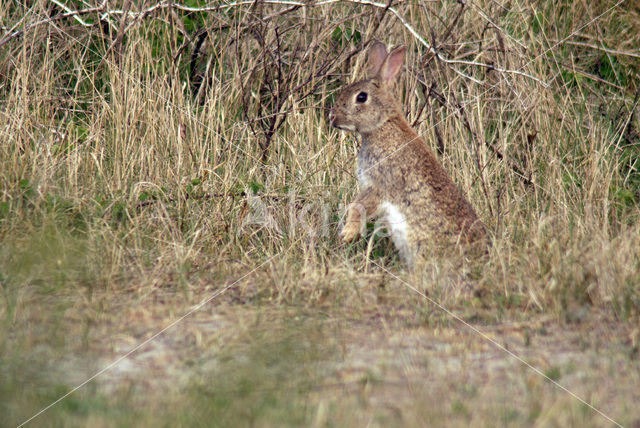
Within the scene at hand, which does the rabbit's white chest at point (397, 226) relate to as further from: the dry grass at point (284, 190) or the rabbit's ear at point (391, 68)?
the rabbit's ear at point (391, 68)

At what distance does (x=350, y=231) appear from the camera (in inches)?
185

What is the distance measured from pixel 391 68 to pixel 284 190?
40.5 inches

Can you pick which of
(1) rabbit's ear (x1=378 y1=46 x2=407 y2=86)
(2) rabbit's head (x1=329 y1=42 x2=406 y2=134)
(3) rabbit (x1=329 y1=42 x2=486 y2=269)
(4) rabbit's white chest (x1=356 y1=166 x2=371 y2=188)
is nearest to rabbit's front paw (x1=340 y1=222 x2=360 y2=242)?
(3) rabbit (x1=329 y1=42 x2=486 y2=269)

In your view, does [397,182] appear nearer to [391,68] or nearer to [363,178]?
[363,178]

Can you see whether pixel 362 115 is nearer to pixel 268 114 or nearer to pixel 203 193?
pixel 203 193

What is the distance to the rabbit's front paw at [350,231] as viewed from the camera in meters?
4.69

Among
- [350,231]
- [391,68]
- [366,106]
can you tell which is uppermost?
[391,68]

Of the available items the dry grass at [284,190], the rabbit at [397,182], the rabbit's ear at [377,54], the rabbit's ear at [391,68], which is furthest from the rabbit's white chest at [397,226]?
the rabbit's ear at [377,54]

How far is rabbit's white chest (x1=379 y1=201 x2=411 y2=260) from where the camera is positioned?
4.63 m

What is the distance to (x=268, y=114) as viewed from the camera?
6500mm

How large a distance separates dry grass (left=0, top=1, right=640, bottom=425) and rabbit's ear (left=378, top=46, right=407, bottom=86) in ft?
2.63

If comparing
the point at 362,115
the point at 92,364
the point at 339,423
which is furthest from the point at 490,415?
the point at 362,115

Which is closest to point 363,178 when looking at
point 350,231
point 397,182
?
point 397,182

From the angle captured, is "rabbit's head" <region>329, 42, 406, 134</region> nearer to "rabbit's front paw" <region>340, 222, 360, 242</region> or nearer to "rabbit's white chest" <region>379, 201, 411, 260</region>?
"rabbit's white chest" <region>379, 201, 411, 260</region>
